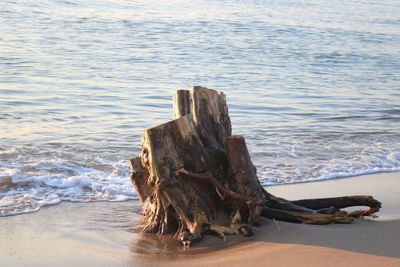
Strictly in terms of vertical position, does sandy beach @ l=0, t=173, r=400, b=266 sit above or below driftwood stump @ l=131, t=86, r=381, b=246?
below

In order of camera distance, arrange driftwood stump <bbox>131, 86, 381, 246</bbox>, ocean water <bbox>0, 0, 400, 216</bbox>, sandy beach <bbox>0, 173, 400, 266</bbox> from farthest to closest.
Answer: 1. ocean water <bbox>0, 0, 400, 216</bbox>
2. driftwood stump <bbox>131, 86, 381, 246</bbox>
3. sandy beach <bbox>0, 173, 400, 266</bbox>

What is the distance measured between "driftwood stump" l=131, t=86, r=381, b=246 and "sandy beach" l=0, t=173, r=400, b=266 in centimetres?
A: 11

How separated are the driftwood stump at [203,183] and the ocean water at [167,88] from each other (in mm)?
1558

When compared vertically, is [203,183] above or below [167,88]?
below

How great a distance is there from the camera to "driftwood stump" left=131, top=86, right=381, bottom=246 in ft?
15.5

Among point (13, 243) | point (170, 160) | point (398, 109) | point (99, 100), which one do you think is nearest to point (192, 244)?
point (170, 160)

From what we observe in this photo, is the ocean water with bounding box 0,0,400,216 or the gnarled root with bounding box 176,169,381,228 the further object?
the ocean water with bounding box 0,0,400,216

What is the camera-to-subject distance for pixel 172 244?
15.5 feet

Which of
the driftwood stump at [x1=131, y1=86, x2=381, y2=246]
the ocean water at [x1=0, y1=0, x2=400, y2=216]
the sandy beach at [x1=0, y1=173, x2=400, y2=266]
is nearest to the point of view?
the sandy beach at [x1=0, y1=173, x2=400, y2=266]

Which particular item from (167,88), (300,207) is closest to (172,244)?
(300,207)

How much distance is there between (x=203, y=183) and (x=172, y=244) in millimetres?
525

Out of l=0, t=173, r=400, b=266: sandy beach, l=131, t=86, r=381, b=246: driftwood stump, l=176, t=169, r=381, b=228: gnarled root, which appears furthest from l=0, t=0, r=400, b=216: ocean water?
l=176, t=169, r=381, b=228: gnarled root

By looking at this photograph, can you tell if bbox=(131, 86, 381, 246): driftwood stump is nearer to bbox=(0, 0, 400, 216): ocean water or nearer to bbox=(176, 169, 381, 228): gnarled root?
bbox=(176, 169, 381, 228): gnarled root

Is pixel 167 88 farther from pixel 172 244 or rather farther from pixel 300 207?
→ pixel 172 244
